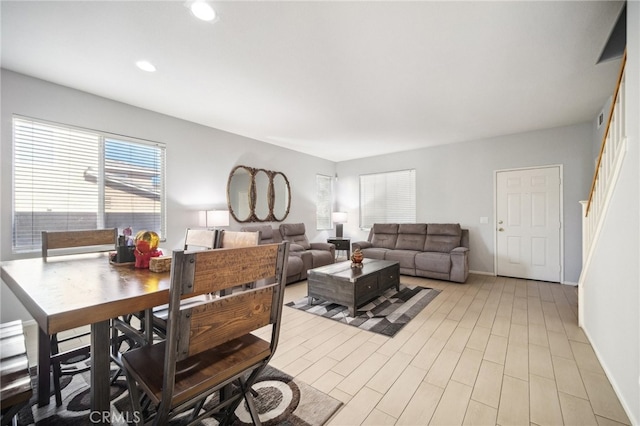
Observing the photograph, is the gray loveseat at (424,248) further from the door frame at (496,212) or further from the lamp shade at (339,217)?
the lamp shade at (339,217)

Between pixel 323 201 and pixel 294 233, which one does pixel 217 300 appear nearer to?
pixel 294 233

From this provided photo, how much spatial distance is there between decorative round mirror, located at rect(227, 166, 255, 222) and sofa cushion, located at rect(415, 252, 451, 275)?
3140 mm

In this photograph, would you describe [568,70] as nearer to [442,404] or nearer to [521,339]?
[521,339]

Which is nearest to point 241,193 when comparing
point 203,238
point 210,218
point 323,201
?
point 210,218

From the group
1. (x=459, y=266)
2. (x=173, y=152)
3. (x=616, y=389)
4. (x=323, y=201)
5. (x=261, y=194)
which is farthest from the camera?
(x=323, y=201)

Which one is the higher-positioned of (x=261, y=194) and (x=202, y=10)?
(x=202, y=10)

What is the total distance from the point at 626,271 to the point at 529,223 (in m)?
3.33

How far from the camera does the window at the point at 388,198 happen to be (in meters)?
5.83

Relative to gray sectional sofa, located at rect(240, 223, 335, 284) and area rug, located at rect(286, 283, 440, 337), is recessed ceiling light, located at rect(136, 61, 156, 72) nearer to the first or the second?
gray sectional sofa, located at rect(240, 223, 335, 284)

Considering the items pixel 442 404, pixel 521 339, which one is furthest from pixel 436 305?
pixel 442 404

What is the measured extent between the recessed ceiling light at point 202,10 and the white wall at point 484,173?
476 centimetres

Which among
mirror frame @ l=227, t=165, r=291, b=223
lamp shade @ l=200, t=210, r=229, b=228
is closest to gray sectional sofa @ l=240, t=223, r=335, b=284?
mirror frame @ l=227, t=165, r=291, b=223

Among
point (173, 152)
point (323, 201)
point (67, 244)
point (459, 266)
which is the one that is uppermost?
point (173, 152)

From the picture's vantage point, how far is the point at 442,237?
16.7 ft
